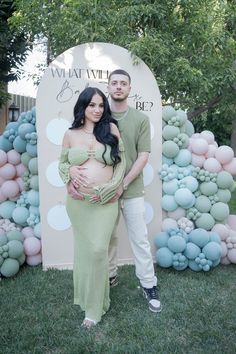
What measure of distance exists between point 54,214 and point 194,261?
1.43 metres

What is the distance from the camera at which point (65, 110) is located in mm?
3939

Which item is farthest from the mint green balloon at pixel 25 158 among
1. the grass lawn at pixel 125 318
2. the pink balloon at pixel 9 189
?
the grass lawn at pixel 125 318

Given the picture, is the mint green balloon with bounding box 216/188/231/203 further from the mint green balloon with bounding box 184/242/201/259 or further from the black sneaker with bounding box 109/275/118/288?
the black sneaker with bounding box 109/275/118/288

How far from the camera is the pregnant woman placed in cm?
280

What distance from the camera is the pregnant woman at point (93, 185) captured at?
9.20 ft

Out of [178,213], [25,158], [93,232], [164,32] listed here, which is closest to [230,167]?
[178,213]

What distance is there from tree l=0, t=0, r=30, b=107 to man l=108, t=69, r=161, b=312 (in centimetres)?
664

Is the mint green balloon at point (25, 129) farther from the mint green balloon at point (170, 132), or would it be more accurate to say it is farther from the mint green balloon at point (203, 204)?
the mint green balloon at point (203, 204)

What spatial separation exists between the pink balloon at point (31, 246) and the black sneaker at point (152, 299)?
1.23 m

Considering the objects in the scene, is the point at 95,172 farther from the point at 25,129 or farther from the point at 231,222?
the point at 231,222

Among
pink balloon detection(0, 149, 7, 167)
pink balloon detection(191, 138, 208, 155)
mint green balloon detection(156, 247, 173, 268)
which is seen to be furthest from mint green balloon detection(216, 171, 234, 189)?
pink balloon detection(0, 149, 7, 167)

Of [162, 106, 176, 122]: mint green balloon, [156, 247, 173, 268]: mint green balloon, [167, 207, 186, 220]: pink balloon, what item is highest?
[162, 106, 176, 122]: mint green balloon

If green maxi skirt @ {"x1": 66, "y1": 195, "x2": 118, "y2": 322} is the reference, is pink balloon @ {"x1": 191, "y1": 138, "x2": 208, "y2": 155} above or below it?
above

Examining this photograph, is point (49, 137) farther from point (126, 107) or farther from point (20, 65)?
point (20, 65)
